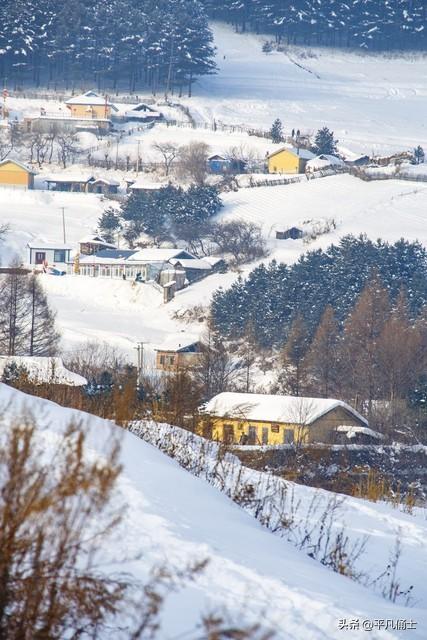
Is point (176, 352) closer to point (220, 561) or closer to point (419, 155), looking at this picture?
point (419, 155)

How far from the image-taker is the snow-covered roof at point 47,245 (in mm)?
44844

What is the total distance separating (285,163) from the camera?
5616 cm

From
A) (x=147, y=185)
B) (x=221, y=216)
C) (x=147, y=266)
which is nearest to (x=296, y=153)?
(x=147, y=185)

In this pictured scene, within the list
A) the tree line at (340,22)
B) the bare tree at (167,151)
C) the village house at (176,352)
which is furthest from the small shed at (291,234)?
the tree line at (340,22)

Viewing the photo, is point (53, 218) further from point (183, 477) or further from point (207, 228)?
point (183, 477)

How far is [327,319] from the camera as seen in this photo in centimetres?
3444

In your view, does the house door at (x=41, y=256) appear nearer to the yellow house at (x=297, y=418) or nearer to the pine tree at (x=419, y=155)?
the pine tree at (x=419, y=155)

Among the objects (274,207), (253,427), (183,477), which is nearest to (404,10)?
(274,207)

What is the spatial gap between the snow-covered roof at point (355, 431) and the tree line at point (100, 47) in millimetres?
50750

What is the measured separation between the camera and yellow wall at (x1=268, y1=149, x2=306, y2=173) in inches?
2199

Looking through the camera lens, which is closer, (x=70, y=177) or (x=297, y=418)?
(x=297, y=418)

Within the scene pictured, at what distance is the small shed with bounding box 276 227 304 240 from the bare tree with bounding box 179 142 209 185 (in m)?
9.49

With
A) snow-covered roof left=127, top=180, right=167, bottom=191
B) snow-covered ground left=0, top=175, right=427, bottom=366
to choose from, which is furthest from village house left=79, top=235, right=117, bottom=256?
snow-covered roof left=127, top=180, right=167, bottom=191

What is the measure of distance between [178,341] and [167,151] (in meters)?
26.6
